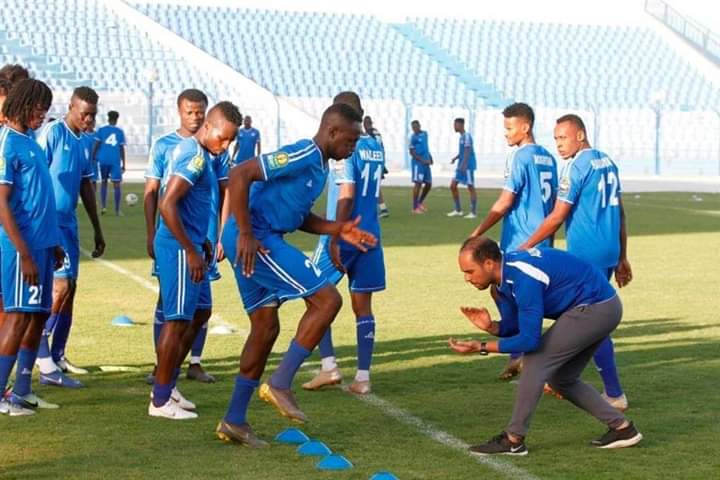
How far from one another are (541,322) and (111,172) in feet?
67.2

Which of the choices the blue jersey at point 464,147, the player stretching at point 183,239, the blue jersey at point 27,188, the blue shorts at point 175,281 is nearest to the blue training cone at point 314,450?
the player stretching at point 183,239

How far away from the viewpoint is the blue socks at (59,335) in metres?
9.92

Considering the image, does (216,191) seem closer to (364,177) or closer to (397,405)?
(364,177)

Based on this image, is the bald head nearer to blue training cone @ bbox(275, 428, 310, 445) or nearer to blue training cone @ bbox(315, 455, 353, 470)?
blue training cone @ bbox(275, 428, 310, 445)

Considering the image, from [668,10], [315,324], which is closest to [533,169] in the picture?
[315,324]

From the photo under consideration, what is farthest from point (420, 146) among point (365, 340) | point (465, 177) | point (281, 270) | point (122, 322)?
point (281, 270)

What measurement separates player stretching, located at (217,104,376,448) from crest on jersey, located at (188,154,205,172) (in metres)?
0.54

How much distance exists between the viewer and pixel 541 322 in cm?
706

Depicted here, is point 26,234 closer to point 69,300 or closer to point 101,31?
point 69,300

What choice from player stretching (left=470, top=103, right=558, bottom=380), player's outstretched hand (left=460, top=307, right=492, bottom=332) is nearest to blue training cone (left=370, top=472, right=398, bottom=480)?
player's outstretched hand (left=460, top=307, right=492, bottom=332)

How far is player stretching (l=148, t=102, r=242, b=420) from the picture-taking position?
26.3ft

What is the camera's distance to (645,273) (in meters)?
17.4

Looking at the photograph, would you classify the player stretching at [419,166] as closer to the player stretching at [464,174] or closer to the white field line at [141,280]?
the player stretching at [464,174]

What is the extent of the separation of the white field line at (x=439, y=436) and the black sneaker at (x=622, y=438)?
0.70 metres
